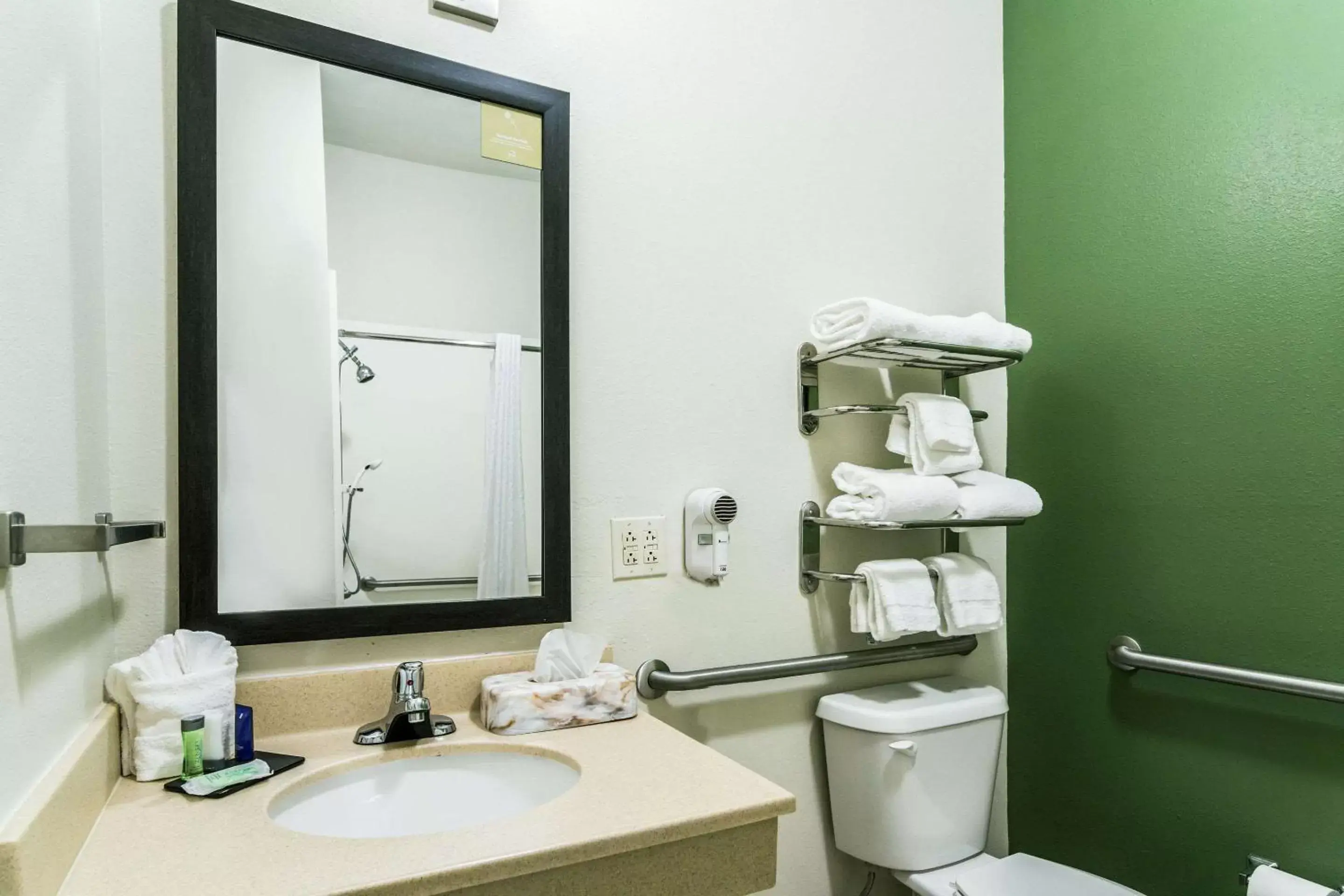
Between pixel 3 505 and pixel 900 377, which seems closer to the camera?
pixel 3 505

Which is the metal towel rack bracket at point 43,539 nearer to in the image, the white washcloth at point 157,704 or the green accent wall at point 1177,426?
the white washcloth at point 157,704

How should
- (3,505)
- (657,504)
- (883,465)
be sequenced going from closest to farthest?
(3,505) → (657,504) → (883,465)

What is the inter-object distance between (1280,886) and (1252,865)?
0.17m

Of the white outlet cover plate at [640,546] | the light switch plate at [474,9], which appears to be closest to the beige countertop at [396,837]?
the white outlet cover plate at [640,546]

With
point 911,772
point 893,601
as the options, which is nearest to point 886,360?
point 893,601

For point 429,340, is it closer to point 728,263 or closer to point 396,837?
point 728,263

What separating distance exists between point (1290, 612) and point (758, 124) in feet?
4.16

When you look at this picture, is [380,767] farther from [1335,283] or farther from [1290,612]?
[1335,283]

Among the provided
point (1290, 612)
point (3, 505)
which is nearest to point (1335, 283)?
point (1290, 612)

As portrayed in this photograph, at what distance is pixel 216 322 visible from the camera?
3.57 feet

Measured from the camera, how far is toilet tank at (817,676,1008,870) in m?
1.43

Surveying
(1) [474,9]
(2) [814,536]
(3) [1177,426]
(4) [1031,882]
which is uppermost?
(1) [474,9]

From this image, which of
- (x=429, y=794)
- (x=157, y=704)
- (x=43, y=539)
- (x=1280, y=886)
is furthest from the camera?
(x=1280, y=886)

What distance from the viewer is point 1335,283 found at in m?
1.27
